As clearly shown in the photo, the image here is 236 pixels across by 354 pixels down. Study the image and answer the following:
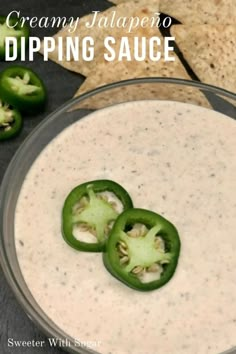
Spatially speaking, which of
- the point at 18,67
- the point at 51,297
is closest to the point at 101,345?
the point at 51,297

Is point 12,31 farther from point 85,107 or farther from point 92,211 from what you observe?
point 92,211

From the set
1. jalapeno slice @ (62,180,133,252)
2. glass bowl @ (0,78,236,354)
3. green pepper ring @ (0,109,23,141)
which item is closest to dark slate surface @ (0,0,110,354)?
green pepper ring @ (0,109,23,141)

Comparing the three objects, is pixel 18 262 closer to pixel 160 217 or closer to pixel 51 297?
pixel 51 297

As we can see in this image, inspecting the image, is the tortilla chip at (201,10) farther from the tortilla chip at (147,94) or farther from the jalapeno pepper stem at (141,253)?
the jalapeno pepper stem at (141,253)

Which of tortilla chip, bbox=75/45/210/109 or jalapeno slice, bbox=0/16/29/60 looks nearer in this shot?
tortilla chip, bbox=75/45/210/109

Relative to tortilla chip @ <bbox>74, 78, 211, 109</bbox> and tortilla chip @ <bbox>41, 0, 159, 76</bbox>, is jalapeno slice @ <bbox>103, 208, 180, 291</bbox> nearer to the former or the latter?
tortilla chip @ <bbox>74, 78, 211, 109</bbox>

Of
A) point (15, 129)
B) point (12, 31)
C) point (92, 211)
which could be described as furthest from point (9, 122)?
point (92, 211)
